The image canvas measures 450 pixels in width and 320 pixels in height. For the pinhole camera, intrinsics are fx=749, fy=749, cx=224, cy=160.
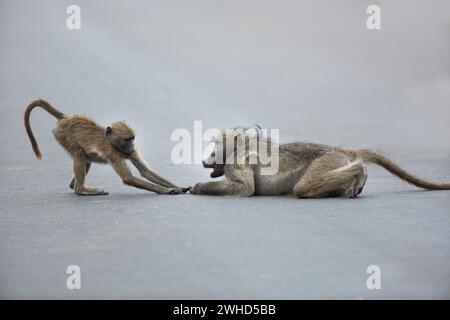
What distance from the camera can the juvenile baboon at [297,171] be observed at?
614 cm

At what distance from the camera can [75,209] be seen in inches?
226

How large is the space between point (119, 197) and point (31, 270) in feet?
8.59

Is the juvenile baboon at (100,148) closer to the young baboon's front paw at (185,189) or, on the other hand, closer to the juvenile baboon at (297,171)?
the young baboon's front paw at (185,189)

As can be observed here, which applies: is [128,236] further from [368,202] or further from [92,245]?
[368,202]

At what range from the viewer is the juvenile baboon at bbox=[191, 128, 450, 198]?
6.14m

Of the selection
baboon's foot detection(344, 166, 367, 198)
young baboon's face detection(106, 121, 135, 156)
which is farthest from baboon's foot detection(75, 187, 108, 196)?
baboon's foot detection(344, 166, 367, 198)

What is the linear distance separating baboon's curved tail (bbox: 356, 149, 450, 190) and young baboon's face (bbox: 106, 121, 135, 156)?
197 cm

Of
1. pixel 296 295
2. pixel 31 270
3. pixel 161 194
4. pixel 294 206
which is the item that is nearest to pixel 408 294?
pixel 296 295

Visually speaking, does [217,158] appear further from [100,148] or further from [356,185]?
[356,185]

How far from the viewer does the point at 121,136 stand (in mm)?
6488

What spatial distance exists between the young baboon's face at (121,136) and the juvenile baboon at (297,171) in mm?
694

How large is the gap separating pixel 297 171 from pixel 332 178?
38 centimetres

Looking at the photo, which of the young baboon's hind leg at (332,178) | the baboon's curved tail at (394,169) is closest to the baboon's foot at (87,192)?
the young baboon's hind leg at (332,178)

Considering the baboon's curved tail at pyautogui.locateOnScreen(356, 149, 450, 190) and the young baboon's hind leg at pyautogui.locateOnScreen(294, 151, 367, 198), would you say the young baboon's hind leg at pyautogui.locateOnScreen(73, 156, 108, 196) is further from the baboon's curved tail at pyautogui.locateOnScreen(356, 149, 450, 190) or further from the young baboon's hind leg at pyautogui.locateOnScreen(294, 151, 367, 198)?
the baboon's curved tail at pyautogui.locateOnScreen(356, 149, 450, 190)
